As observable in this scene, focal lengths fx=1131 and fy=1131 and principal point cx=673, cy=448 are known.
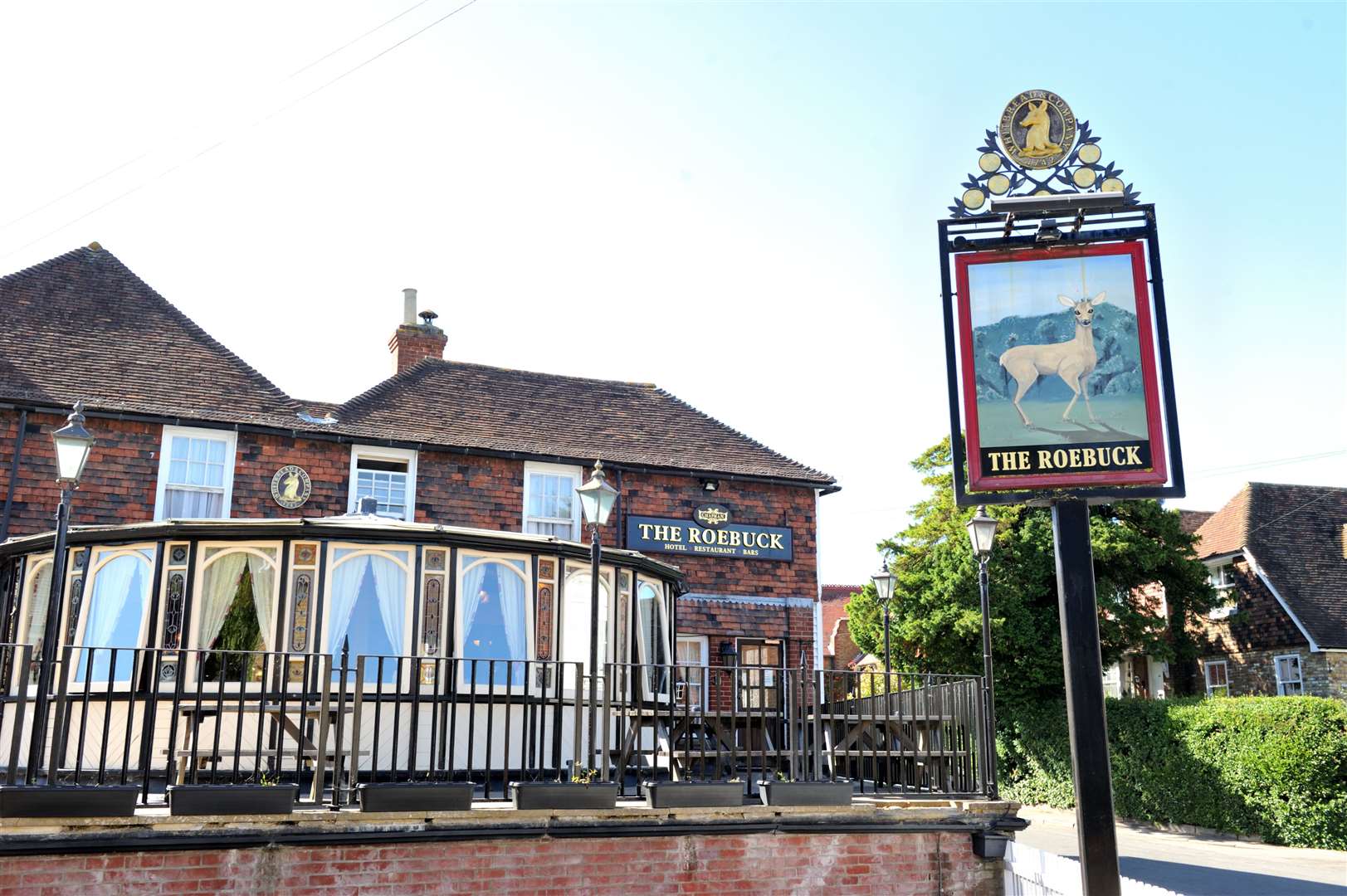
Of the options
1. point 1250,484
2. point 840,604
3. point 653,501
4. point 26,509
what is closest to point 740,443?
point 653,501

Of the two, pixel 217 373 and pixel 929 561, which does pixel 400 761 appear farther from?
pixel 929 561

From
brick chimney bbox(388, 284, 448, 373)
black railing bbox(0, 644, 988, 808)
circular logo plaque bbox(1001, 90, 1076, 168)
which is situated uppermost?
brick chimney bbox(388, 284, 448, 373)

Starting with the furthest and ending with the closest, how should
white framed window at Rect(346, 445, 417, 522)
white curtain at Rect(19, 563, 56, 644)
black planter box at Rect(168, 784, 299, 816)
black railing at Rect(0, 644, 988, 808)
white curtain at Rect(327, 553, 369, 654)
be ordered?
white framed window at Rect(346, 445, 417, 522) < white curtain at Rect(19, 563, 56, 644) < white curtain at Rect(327, 553, 369, 654) < black railing at Rect(0, 644, 988, 808) < black planter box at Rect(168, 784, 299, 816)

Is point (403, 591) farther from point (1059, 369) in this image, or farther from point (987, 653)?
point (1059, 369)

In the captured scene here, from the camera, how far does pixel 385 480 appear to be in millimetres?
19578

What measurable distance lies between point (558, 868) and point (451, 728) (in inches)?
52.5

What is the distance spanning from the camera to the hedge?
1744cm

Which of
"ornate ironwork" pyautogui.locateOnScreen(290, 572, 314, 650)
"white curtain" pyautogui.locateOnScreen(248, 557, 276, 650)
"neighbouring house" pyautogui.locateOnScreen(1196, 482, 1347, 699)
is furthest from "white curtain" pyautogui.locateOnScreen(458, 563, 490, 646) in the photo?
"neighbouring house" pyautogui.locateOnScreen(1196, 482, 1347, 699)

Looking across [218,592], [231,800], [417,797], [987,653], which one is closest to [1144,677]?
[987,653]

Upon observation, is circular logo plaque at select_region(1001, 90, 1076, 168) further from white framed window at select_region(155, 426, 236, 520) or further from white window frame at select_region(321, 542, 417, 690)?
white framed window at select_region(155, 426, 236, 520)

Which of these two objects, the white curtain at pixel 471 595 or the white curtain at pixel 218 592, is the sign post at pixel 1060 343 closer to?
the white curtain at pixel 471 595

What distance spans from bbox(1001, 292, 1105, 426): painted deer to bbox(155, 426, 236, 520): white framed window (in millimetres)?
13237

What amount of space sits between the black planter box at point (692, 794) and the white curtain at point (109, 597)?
19.5 feet

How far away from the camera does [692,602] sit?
2022 centimetres
